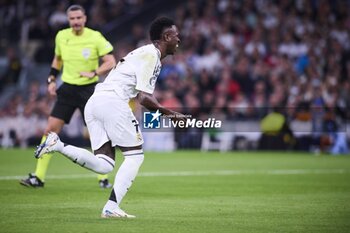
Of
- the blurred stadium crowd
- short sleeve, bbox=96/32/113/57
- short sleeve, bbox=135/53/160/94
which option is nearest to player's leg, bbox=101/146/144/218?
short sleeve, bbox=135/53/160/94

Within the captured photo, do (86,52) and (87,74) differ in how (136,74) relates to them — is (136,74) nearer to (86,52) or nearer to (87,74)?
(87,74)

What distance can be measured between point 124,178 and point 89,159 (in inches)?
21.7

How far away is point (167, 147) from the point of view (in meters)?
28.2

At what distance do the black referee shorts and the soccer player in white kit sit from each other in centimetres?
394

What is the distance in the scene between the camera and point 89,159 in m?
9.86

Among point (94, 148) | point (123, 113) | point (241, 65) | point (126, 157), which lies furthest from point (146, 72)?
point (241, 65)

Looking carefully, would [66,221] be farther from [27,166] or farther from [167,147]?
[167,147]

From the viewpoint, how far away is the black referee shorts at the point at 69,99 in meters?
13.9

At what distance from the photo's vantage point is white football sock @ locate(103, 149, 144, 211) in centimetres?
959

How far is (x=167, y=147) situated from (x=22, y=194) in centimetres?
1586

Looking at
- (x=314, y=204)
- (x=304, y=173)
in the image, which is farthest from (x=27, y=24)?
(x=314, y=204)

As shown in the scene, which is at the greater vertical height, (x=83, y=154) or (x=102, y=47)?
(x=102, y=47)

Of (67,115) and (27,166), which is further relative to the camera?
(27,166)

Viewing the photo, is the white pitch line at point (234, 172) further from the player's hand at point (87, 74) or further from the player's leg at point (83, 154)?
the player's leg at point (83, 154)
